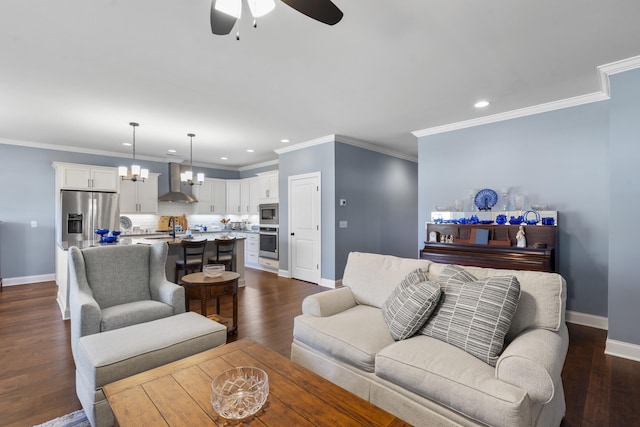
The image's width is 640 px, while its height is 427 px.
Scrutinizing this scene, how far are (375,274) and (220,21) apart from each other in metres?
2.06

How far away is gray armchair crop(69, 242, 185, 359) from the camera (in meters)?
2.31

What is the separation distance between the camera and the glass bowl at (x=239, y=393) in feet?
3.96

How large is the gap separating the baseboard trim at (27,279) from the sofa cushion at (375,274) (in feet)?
20.3

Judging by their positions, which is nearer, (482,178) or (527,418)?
(527,418)

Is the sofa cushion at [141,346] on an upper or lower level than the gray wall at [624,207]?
lower

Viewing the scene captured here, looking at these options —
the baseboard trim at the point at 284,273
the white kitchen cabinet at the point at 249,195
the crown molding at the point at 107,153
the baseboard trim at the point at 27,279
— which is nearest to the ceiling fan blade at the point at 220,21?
the baseboard trim at the point at 284,273

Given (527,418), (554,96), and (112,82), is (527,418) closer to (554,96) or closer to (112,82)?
(554,96)

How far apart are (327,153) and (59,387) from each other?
14.7 ft

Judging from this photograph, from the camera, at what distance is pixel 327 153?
5.47 meters

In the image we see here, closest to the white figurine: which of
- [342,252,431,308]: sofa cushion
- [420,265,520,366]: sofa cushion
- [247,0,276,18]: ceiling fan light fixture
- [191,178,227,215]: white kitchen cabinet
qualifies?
[342,252,431,308]: sofa cushion

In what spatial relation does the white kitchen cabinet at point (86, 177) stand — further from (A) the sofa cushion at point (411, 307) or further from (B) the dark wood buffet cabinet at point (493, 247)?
(A) the sofa cushion at point (411, 307)

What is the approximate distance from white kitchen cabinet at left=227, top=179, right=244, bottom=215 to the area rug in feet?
21.3

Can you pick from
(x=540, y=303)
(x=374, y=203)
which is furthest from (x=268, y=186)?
(x=540, y=303)

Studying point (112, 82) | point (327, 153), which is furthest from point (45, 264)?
point (327, 153)
